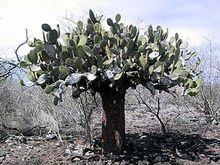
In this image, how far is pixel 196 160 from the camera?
21.2 ft

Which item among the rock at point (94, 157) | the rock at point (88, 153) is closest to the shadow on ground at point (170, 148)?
the rock at point (94, 157)

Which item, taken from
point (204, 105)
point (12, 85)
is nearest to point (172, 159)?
point (204, 105)

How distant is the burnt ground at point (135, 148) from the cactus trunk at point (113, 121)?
6.1 inches

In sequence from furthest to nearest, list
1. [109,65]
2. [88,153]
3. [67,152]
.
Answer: [67,152] → [88,153] → [109,65]

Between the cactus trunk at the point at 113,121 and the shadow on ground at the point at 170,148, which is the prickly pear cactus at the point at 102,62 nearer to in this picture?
the cactus trunk at the point at 113,121

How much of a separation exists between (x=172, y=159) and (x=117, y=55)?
5.68 ft

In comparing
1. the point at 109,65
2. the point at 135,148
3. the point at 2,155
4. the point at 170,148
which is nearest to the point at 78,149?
the point at 135,148

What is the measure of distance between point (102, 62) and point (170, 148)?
1903 mm

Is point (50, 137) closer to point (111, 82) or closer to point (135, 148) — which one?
point (135, 148)

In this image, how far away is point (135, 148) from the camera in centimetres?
689

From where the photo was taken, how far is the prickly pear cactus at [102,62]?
592cm

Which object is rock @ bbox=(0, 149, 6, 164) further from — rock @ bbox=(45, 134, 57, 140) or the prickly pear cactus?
the prickly pear cactus

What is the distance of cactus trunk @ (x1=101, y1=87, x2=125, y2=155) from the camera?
650 centimetres

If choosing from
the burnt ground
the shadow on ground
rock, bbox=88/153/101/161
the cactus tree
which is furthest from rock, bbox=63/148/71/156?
the shadow on ground
